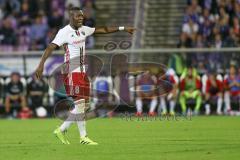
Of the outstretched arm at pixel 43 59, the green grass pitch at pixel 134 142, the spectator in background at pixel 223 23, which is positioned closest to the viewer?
the green grass pitch at pixel 134 142

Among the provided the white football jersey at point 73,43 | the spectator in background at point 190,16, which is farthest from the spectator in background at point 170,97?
the white football jersey at point 73,43

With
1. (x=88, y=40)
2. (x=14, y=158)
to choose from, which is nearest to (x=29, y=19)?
(x=88, y=40)

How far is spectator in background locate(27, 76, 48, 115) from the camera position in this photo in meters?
26.1

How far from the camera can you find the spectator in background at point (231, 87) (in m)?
24.8

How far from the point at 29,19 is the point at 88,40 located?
3158 millimetres

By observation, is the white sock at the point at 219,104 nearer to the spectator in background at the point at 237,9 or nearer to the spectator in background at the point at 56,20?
the spectator in background at the point at 237,9

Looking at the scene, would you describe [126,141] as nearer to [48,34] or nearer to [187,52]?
[187,52]

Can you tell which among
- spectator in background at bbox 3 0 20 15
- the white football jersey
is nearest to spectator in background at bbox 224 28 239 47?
spectator in background at bbox 3 0 20 15

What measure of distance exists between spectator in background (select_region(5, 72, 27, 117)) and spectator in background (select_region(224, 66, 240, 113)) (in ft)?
21.9

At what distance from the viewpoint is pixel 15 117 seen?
26.0 m

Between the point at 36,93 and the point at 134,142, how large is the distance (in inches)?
475

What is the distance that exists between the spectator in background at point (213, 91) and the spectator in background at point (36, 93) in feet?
17.7

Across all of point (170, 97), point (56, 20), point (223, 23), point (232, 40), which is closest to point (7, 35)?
point (56, 20)

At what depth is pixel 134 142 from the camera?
14.5m
